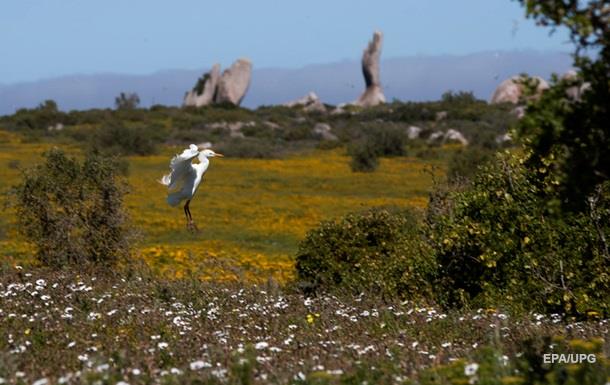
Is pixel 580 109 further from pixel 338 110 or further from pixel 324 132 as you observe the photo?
pixel 338 110

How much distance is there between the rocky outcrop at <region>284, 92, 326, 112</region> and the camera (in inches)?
4875

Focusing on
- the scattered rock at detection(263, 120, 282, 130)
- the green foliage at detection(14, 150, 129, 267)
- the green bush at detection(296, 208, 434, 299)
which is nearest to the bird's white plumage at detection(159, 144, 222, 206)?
the green bush at detection(296, 208, 434, 299)

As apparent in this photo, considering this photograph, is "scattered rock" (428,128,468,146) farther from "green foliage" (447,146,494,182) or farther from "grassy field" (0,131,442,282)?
"green foliage" (447,146,494,182)

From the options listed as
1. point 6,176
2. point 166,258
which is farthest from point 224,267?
point 6,176

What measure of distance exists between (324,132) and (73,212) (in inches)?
2683

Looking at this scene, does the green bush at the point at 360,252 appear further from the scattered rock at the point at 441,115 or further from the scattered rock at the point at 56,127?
the scattered rock at the point at 441,115

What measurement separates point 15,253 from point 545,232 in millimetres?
14780

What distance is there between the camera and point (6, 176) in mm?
→ 48438

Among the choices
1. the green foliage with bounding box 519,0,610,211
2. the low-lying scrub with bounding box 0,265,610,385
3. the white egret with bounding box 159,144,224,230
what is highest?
the green foliage with bounding box 519,0,610,211

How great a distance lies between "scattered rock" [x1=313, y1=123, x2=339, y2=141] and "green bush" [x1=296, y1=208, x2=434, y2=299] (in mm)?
62362

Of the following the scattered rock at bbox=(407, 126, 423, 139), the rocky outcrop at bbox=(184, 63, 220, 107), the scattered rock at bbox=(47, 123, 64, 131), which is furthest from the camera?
the rocky outcrop at bbox=(184, 63, 220, 107)

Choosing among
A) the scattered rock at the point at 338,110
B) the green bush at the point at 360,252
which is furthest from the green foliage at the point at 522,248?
the scattered rock at the point at 338,110

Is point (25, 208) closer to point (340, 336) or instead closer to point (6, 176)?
point (340, 336)

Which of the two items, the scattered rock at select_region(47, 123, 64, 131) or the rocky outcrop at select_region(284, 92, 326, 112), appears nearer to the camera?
the scattered rock at select_region(47, 123, 64, 131)
